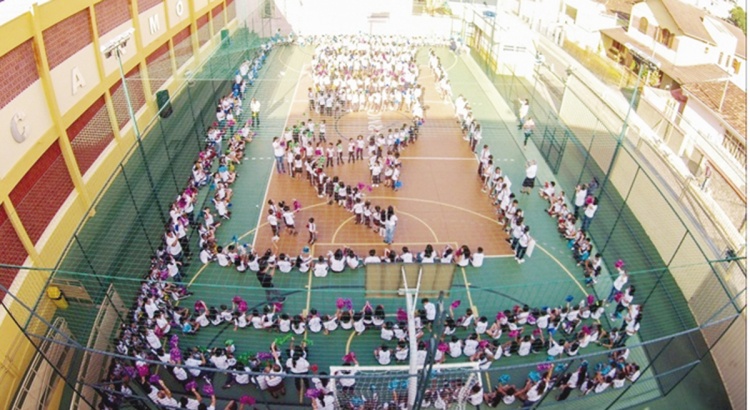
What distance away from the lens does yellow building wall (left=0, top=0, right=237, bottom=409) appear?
30.2 feet

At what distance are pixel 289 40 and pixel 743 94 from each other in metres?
24.5

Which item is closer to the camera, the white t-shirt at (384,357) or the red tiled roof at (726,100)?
the white t-shirt at (384,357)

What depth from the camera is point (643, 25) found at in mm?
23203

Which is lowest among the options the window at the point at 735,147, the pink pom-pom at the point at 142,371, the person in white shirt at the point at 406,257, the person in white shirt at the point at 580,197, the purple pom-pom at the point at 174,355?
the pink pom-pom at the point at 142,371

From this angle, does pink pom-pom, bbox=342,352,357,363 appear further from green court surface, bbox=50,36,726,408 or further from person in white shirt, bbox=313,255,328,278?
person in white shirt, bbox=313,255,328,278

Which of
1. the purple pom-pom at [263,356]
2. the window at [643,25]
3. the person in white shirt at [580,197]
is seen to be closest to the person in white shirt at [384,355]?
the purple pom-pom at [263,356]

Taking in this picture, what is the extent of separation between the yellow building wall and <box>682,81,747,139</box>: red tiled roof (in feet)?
61.5

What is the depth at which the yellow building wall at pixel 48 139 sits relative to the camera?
30.2 ft

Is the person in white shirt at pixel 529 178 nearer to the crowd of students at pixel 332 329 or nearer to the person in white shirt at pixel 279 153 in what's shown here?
the crowd of students at pixel 332 329

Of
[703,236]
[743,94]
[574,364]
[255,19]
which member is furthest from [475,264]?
[255,19]

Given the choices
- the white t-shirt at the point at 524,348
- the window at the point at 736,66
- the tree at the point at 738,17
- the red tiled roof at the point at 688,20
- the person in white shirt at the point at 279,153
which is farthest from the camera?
the tree at the point at 738,17

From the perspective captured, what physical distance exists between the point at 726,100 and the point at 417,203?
11.1m

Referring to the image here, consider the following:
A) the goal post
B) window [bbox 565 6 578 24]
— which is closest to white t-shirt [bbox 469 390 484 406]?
the goal post

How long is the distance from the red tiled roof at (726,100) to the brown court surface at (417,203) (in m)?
7.89
